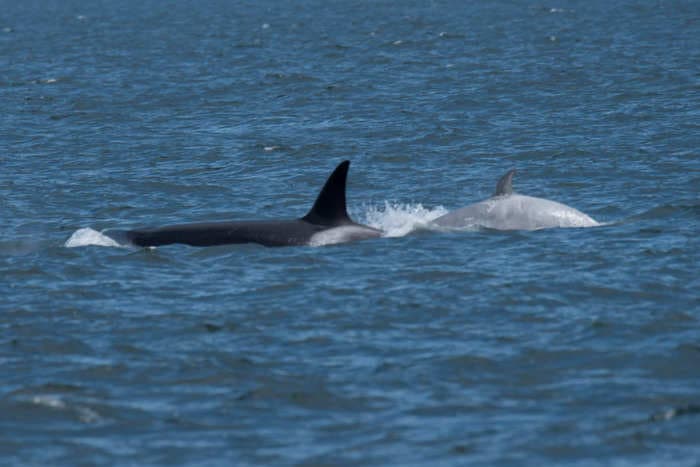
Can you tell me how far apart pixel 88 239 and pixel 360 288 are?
Answer: 526cm

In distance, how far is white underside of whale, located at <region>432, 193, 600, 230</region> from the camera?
20.6 metres

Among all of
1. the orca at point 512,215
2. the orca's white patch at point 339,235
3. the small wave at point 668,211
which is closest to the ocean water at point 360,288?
the small wave at point 668,211

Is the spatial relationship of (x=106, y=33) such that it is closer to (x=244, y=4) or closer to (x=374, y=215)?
(x=244, y=4)

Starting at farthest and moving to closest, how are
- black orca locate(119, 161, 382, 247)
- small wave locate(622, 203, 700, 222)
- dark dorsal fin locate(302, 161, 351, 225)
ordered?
1. small wave locate(622, 203, 700, 222)
2. black orca locate(119, 161, 382, 247)
3. dark dorsal fin locate(302, 161, 351, 225)

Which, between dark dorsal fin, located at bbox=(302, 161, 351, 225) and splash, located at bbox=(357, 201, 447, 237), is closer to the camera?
dark dorsal fin, located at bbox=(302, 161, 351, 225)

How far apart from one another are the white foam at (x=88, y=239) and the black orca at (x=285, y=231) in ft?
1.32

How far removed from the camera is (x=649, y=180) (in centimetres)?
2456

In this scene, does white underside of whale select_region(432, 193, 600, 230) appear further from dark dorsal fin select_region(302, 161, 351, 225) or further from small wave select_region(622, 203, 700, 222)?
dark dorsal fin select_region(302, 161, 351, 225)

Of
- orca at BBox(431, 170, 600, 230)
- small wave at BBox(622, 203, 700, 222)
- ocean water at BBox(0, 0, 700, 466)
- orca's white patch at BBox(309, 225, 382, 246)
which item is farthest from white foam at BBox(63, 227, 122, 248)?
small wave at BBox(622, 203, 700, 222)

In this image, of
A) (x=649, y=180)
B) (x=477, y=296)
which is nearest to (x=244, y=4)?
(x=649, y=180)

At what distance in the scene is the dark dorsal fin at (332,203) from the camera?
19.0 m

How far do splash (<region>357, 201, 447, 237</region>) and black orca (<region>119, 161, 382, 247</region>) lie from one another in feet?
2.69

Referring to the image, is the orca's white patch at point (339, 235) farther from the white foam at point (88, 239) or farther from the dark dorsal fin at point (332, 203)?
the white foam at point (88, 239)

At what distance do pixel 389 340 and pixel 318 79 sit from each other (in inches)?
1271
